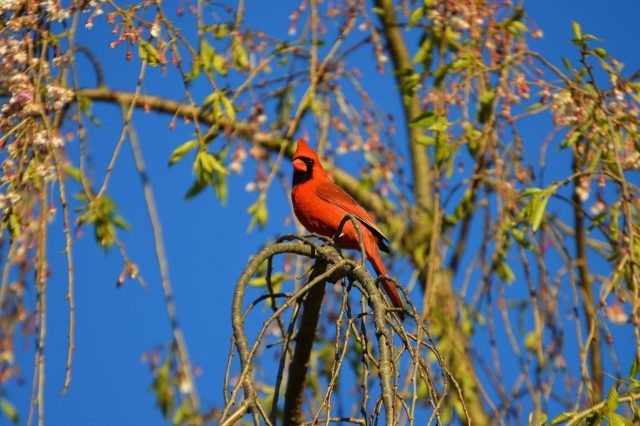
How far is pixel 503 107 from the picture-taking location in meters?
3.71

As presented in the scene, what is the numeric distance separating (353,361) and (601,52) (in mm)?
1582

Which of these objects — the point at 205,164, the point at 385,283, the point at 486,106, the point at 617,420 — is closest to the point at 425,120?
the point at 486,106

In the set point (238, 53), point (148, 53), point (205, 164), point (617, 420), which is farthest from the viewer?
point (238, 53)

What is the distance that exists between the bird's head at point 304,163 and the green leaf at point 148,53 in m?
1.07

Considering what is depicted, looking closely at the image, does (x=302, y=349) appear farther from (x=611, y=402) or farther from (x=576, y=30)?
(x=576, y=30)

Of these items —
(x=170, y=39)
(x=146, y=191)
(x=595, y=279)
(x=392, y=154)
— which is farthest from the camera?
(x=392, y=154)

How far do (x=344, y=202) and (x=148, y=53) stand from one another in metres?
1.14

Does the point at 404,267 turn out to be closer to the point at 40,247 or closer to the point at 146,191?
the point at 146,191

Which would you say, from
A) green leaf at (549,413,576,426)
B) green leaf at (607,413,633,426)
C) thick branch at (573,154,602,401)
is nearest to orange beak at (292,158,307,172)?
thick branch at (573,154,602,401)

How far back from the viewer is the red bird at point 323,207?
142 inches

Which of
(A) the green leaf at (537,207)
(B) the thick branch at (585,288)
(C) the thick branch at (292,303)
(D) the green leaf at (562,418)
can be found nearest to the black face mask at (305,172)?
(B) the thick branch at (585,288)

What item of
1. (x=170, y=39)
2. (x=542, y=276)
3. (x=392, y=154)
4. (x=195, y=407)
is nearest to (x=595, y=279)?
(x=542, y=276)

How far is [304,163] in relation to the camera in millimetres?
3859

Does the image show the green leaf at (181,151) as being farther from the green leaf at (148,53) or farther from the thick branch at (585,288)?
the thick branch at (585,288)
